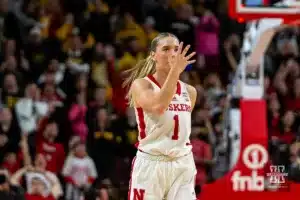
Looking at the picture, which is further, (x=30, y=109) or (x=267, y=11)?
(x=30, y=109)

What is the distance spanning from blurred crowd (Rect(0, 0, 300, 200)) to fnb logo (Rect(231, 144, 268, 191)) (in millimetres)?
1161

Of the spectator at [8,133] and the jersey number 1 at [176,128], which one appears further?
the spectator at [8,133]

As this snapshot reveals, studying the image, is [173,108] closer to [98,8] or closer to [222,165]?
[222,165]

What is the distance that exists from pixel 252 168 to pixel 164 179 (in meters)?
3.58

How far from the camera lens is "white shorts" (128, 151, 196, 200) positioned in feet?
21.8

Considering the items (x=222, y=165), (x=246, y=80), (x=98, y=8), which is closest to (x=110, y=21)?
(x=98, y=8)

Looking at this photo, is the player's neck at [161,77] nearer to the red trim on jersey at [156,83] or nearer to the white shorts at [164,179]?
the red trim on jersey at [156,83]

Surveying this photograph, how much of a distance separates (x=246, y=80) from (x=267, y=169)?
1.31 meters

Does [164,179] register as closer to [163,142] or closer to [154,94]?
[163,142]

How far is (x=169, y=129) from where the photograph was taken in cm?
663

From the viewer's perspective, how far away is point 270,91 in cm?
1423

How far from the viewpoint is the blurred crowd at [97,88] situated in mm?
12211

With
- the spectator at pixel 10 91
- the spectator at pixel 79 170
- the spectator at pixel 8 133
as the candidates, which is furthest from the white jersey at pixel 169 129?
the spectator at pixel 10 91

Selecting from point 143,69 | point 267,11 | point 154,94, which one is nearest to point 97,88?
point 267,11
